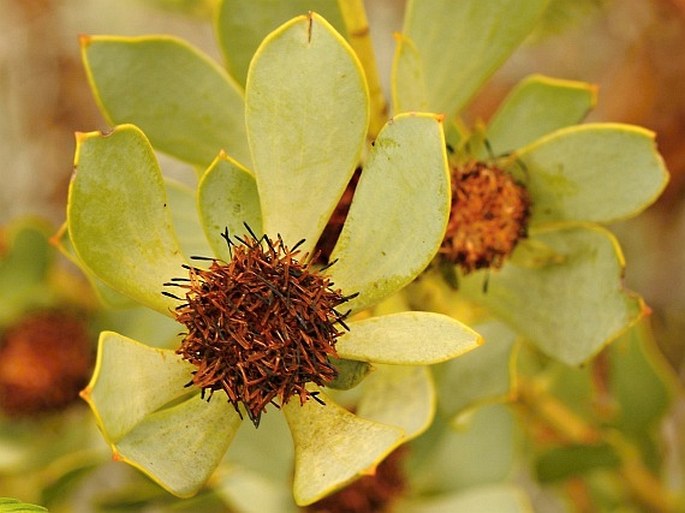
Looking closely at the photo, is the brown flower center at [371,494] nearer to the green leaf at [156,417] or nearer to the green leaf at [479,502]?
the green leaf at [479,502]

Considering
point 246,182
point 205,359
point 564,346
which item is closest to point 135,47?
point 246,182

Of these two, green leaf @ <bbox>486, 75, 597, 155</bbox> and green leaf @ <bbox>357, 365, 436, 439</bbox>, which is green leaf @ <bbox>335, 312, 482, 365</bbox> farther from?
green leaf @ <bbox>486, 75, 597, 155</bbox>

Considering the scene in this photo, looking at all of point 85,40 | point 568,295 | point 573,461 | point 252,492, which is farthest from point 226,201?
point 573,461

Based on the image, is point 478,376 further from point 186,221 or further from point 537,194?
point 186,221

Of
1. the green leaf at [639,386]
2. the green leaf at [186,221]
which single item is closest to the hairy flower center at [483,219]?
the green leaf at [186,221]

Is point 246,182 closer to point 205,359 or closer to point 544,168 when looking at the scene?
point 205,359

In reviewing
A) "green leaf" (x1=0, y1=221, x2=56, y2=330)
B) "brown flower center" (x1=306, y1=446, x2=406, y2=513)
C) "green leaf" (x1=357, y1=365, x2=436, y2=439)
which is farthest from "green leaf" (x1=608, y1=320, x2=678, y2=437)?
"green leaf" (x1=0, y1=221, x2=56, y2=330)
